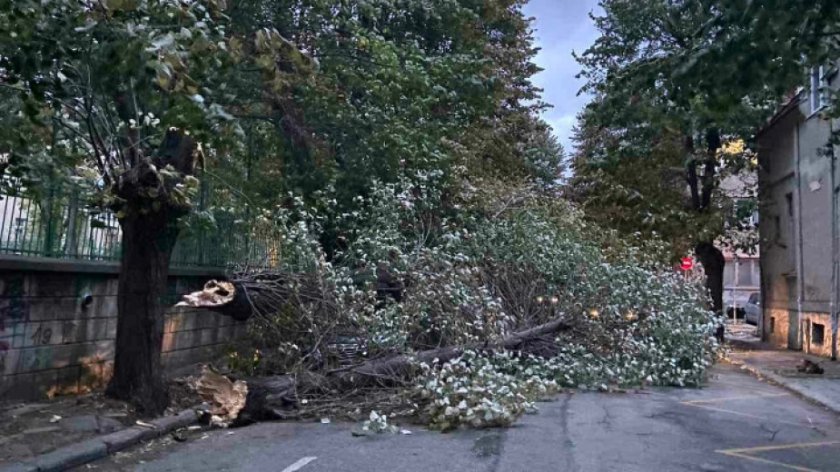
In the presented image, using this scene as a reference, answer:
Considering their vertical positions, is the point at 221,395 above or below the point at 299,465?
above

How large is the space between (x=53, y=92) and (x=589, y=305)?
996cm

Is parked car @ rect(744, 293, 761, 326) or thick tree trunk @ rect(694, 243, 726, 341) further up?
thick tree trunk @ rect(694, 243, 726, 341)

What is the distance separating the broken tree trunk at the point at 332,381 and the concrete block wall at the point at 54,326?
6.97 ft

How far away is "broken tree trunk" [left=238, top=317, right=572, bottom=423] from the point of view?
997 centimetres

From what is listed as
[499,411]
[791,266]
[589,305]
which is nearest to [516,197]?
[589,305]

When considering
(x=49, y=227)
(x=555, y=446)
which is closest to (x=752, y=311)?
(x=555, y=446)

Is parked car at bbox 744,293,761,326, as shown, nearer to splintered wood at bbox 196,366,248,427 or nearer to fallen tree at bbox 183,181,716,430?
fallen tree at bbox 183,181,716,430

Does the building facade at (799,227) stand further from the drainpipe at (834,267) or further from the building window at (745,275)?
the building window at (745,275)

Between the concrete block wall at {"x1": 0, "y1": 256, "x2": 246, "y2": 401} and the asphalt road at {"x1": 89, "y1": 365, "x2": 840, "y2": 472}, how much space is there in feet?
6.23

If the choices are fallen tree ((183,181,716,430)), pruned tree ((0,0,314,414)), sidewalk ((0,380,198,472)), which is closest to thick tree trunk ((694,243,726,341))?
fallen tree ((183,181,716,430))

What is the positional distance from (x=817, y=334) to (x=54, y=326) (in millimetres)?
18607

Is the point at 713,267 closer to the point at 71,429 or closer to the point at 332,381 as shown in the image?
the point at 332,381

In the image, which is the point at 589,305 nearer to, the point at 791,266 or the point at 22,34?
the point at 22,34

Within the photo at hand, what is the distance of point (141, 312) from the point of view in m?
9.63
